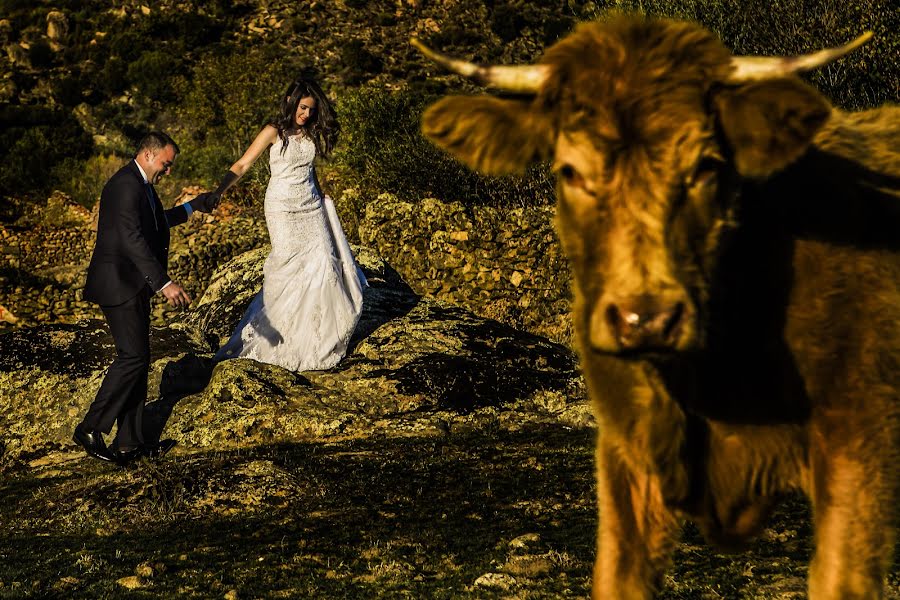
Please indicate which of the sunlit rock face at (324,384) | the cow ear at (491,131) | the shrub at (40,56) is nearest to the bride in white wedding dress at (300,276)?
the sunlit rock face at (324,384)

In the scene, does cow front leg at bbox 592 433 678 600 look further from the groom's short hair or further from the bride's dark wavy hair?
the bride's dark wavy hair

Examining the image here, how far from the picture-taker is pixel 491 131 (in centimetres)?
371

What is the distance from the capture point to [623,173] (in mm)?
3295

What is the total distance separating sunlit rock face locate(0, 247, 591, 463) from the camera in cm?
985

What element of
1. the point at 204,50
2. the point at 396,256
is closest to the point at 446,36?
the point at 204,50

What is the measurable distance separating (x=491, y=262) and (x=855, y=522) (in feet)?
32.9

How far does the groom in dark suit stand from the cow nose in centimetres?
651

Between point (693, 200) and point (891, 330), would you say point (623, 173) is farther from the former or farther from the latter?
point (891, 330)

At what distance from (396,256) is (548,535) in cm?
822

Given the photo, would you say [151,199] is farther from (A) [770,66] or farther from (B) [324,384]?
(A) [770,66]

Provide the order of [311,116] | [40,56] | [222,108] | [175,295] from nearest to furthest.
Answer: [175,295], [311,116], [222,108], [40,56]

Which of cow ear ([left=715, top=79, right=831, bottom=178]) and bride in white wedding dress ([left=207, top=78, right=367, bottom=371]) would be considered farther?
bride in white wedding dress ([left=207, top=78, right=367, bottom=371])

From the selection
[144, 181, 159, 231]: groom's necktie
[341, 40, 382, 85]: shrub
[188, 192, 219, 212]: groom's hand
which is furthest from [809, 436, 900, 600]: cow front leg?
[341, 40, 382, 85]: shrub

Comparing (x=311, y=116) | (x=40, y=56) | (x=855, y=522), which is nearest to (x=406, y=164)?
(x=311, y=116)
